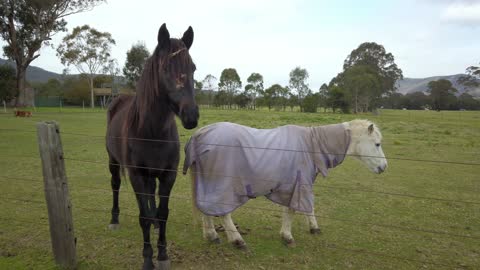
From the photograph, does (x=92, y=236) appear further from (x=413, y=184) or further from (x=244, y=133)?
(x=413, y=184)

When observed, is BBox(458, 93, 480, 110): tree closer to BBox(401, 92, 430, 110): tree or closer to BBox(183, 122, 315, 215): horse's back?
BBox(401, 92, 430, 110): tree

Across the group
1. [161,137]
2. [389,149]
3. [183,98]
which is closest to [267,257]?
[161,137]

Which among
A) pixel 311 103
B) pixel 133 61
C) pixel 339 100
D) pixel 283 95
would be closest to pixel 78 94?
pixel 133 61

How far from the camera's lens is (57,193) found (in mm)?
2777

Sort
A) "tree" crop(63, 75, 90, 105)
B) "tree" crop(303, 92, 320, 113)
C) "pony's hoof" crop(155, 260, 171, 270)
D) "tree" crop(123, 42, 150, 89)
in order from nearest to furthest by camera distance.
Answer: "pony's hoof" crop(155, 260, 171, 270) < "tree" crop(123, 42, 150, 89) < "tree" crop(303, 92, 320, 113) < "tree" crop(63, 75, 90, 105)

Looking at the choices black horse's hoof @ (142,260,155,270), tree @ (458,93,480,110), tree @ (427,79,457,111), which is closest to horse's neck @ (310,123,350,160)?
black horse's hoof @ (142,260,155,270)

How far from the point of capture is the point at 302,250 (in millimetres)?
3576

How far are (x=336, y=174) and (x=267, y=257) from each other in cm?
453

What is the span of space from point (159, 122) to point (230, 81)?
59.9 meters

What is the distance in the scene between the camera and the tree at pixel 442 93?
6519 centimetres

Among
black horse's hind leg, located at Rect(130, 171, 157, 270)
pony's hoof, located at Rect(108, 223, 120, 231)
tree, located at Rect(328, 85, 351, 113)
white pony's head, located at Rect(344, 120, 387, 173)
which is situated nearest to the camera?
black horse's hind leg, located at Rect(130, 171, 157, 270)

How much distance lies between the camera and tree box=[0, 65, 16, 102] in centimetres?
3015

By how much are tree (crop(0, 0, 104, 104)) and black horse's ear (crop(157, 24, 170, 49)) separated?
37.2 m

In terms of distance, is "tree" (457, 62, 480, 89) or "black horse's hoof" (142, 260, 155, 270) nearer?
"black horse's hoof" (142, 260, 155, 270)
